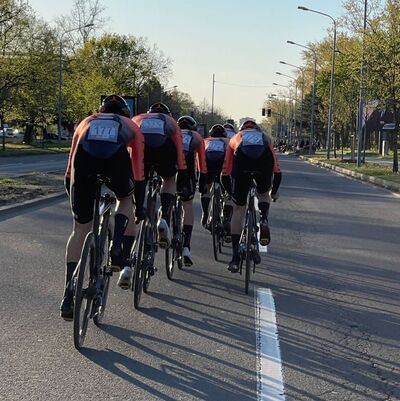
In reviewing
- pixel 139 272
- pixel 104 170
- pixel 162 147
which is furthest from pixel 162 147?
pixel 104 170

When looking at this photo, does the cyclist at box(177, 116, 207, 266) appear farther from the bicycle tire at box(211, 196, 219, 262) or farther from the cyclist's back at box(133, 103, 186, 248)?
the bicycle tire at box(211, 196, 219, 262)

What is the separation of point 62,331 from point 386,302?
11.0ft

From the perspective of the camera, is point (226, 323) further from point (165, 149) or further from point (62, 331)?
point (165, 149)

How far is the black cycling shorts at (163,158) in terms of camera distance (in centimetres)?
651

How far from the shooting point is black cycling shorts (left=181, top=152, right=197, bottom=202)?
24.6 feet

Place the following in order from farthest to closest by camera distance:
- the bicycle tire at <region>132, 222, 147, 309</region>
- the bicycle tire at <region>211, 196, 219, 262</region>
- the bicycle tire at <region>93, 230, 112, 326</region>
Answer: the bicycle tire at <region>211, 196, 219, 262</region>
the bicycle tire at <region>132, 222, 147, 309</region>
the bicycle tire at <region>93, 230, 112, 326</region>

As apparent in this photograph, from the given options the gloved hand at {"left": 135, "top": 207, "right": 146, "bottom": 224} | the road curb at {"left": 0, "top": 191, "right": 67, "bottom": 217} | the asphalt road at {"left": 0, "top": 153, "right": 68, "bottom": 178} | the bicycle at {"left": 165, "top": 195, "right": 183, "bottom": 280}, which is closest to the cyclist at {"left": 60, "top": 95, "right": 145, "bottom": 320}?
the gloved hand at {"left": 135, "top": 207, "right": 146, "bottom": 224}

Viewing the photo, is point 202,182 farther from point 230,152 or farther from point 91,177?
point 91,177

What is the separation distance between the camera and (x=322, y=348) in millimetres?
5047

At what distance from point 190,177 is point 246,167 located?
102cm

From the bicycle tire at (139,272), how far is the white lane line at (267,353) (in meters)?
1.13

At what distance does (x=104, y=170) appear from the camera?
479 centimetres

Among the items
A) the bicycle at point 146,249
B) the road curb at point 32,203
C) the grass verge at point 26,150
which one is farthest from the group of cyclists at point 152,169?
the grass verge at point 26,150

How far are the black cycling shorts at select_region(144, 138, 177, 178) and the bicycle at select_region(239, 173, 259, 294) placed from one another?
3.01 ft
